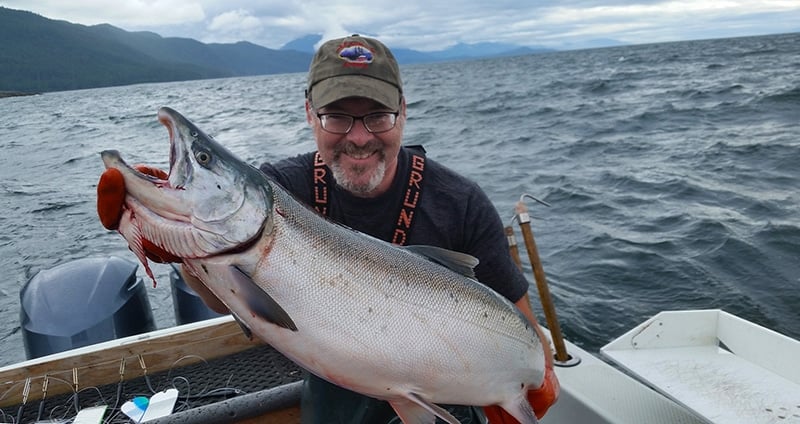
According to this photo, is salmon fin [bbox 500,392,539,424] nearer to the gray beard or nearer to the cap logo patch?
the gray beard

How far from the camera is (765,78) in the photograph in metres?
30.2

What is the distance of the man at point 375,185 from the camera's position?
2975 millimetres

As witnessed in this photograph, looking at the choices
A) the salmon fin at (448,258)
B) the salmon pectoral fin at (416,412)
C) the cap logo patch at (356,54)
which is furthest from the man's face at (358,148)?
the salmon pectoral fin at (416,412)

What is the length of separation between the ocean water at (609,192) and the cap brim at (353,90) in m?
5.03

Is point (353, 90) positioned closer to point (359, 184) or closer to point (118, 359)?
point (359, 184)

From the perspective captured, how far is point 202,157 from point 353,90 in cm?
110

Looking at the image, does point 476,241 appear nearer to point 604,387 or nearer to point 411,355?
point 411,355

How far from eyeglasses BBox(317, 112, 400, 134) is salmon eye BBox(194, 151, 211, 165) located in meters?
1.07

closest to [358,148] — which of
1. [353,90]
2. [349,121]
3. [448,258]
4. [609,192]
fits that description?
[349,121]

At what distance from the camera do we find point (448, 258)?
2.56 meters

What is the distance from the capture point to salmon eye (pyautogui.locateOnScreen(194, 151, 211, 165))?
1.99 m

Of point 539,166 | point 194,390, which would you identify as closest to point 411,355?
point 194,390

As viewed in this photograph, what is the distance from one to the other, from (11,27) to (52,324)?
248 meters

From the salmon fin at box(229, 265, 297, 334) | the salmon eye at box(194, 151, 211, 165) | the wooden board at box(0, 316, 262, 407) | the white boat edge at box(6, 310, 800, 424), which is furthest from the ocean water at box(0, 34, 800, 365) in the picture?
the salmon eye at box(194, 151, 211, 165)
